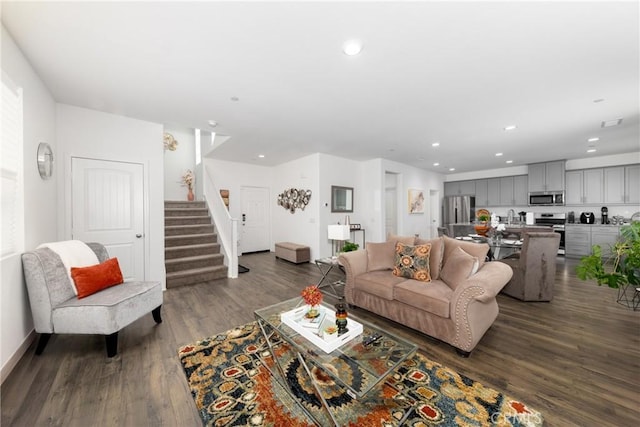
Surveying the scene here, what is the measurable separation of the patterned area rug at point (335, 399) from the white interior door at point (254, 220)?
506cm

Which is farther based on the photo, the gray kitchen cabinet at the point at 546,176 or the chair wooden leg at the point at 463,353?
the gray kitchen cabinet at the point at 546,176

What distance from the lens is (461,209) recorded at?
812 centimetres

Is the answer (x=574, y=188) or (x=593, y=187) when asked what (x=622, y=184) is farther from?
(x=574, y=188)

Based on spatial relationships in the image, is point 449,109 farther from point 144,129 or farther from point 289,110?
point 144,129

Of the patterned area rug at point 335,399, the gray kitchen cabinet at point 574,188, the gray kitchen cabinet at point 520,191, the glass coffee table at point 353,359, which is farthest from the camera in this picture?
the gray kitchen cabinet at point 520,191

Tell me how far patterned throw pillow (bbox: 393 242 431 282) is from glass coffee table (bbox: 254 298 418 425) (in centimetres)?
112

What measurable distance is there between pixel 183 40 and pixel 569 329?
4.71 metres

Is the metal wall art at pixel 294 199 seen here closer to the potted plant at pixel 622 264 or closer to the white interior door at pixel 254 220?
the white interior door at pixel 254 220

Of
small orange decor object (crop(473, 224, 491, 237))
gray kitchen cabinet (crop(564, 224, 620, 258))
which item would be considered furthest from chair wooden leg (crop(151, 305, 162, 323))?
gray kitchen cabinet (crop(564, 224, 620, 258))

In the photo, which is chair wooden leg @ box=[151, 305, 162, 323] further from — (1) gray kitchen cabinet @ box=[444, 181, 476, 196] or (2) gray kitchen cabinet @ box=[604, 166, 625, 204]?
(2) gray kitchen cabinet @ box=[604, 166, 625, 204]

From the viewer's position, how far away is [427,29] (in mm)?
1801

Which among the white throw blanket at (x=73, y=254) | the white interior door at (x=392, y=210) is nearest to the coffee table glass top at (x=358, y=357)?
the white throw blanket at (x=73, y=254)

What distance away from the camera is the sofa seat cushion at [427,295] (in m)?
2.23

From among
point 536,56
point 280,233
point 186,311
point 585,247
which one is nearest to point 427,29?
point 536,56
